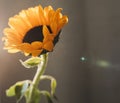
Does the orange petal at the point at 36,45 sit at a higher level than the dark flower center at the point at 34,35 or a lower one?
lower

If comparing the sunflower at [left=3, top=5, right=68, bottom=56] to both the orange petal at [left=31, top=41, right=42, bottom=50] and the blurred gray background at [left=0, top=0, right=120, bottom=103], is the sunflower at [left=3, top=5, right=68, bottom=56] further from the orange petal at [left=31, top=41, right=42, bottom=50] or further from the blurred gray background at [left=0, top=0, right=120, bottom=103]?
the blurred gray background at [left=0, top=0, right=120, bottom=103]

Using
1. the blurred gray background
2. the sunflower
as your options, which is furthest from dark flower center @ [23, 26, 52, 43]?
the blurred gray background

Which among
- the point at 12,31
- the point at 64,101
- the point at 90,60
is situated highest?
the point at 12,31

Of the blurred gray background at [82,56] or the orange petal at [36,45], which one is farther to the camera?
the blurred gray background at [82,56]

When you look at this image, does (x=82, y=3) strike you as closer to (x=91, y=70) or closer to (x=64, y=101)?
(x=91, y=70)

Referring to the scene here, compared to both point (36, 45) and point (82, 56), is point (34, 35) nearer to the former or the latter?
point (36, 45)

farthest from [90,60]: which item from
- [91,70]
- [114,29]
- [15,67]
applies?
[15,67]

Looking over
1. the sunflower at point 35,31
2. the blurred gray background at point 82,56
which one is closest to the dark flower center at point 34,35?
the sunflower at point 35,31

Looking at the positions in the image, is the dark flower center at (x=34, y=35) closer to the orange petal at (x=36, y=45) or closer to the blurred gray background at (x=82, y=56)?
the orange petal at (x=36, y=45)
